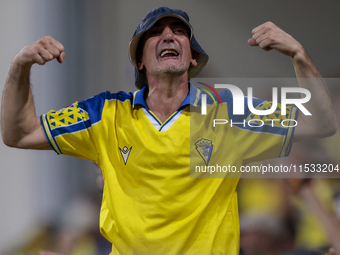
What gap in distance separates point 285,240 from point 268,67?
95 cm

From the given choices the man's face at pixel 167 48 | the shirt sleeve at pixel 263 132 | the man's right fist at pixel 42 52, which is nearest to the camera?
the man's right fist at pixel 42 52

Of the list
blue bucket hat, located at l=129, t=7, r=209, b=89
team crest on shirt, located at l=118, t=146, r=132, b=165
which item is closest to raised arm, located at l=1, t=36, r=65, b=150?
team crest on shirt, located at l=118, t=146, r=132, b=165

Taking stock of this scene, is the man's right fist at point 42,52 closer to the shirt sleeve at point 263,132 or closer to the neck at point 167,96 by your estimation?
the neck at point 167,96

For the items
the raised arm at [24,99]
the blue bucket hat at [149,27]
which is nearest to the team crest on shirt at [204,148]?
the blue bucket hat at [149,27]

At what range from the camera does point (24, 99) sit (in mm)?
1009

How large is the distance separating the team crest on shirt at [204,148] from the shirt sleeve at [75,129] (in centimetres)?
35

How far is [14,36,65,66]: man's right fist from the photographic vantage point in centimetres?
94

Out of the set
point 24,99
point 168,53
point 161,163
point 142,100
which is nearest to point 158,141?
point 161,163

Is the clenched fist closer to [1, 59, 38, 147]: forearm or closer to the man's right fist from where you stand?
the man's right fist

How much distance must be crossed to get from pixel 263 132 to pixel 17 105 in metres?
0.78

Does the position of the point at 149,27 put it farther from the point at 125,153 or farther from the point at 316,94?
the point at 316,94

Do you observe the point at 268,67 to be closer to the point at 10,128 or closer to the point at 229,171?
the point at 229,171

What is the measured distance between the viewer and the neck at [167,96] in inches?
46.2

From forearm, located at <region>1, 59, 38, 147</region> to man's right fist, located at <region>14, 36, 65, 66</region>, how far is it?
1.4 inches
